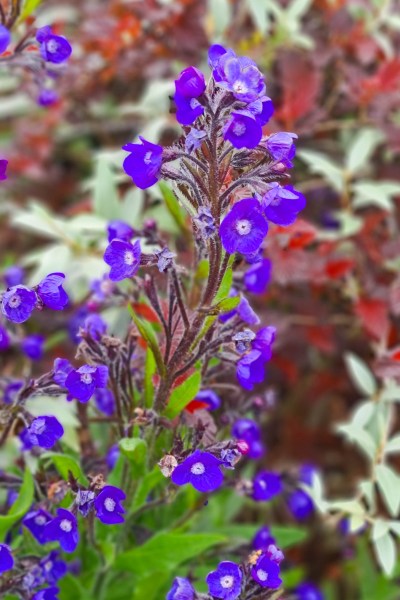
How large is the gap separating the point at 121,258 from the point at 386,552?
659 millimetres

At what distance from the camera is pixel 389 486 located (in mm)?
1328

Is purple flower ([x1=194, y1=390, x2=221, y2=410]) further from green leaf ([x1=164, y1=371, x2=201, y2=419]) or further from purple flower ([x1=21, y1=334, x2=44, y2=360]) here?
purple flower ([x1=21, y1=334, x2=44, y2=360])

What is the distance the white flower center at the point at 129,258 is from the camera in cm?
96

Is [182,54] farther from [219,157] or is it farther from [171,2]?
[219,157]

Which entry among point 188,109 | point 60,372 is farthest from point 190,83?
point 60,372

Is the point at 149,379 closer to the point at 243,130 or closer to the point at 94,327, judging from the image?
the point at 94,327

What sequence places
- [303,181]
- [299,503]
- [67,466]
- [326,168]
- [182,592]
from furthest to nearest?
[303,181] → [326,168] → [299,503] → [67,466] → [182,592]

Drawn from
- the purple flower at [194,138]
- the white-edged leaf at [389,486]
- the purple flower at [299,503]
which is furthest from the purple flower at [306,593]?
the purple flower at [194,138]

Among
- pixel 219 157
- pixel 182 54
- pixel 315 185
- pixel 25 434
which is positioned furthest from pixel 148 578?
pixel 182 54

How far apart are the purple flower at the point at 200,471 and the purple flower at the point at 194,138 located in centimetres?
34

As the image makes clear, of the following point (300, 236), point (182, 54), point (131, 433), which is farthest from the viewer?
point (182, 54)

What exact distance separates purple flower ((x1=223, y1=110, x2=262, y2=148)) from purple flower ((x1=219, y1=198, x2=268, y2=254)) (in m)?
0.06

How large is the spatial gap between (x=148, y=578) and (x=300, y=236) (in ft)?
2.18

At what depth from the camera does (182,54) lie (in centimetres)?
200
